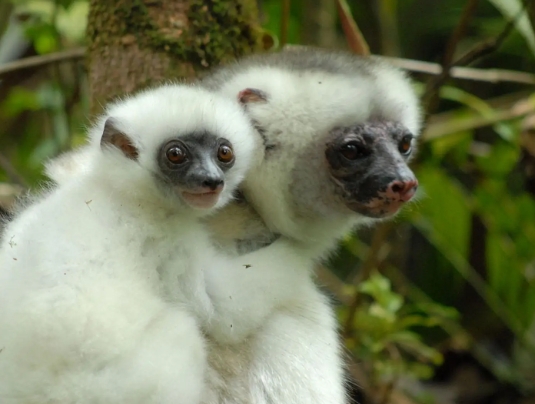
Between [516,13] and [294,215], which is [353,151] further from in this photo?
[516,13]

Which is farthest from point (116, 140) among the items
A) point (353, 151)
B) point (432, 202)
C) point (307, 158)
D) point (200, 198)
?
point (432, 202)

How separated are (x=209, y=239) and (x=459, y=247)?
300 cm

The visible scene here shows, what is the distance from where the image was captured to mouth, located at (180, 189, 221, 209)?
75.7 inches

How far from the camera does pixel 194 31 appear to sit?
279 centimetres

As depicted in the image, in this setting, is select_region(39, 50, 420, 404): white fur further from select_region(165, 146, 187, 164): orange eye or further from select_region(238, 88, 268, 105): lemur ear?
select_region(165, 146, 187, 164): orange eye

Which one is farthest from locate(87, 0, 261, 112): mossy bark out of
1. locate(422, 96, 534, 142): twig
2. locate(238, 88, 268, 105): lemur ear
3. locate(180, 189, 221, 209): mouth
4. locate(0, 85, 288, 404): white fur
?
locate(422, 96, 534, 142): twig

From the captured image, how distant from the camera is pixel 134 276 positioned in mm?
1732

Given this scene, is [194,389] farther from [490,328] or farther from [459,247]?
[490,328]

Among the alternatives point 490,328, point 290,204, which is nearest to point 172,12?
point 290,204

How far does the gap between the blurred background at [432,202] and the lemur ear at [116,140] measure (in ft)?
2.63

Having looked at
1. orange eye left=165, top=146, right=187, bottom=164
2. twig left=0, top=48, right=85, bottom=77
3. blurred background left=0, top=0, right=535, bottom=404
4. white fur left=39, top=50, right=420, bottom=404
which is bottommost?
blurred background left=0, top=0, right=535, bottom=404

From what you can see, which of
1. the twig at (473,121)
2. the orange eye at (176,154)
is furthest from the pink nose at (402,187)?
the twig at (473,121)

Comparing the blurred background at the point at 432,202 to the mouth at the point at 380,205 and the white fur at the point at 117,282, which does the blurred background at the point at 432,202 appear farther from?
the white fur at the point at 117,282

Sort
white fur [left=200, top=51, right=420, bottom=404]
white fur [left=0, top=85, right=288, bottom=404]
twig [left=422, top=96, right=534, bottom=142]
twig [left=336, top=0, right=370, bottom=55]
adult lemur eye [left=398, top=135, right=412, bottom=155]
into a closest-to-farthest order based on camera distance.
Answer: white fur [left=0, top=85, right=288, bottom=404] → white fur [left=200, top=51, right=420, bottom=404] → adult lemur eye [left=398, top=135, right=412, bottom=155] → twig [left=336, top=0, right=370, bottom=55] → twig [left=422, top=96, right=534, bottom=142]
